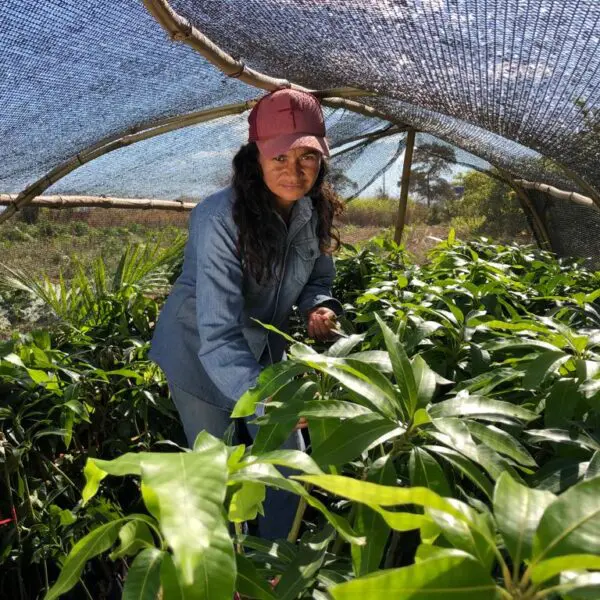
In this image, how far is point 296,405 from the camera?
78 centimetres

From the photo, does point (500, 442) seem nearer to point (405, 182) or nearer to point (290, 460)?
point (290, 460)

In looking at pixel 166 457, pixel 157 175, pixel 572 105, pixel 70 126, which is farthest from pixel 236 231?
pixel 157 175

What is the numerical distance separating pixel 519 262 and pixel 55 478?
7.36ft

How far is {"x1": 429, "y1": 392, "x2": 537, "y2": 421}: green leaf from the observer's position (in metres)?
0.73

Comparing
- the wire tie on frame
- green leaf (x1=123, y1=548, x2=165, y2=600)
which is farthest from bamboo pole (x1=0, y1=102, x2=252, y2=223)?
green leaf (x1=123, y1=548, x2=165, y2=600)

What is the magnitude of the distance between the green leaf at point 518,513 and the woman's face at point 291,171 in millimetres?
1358

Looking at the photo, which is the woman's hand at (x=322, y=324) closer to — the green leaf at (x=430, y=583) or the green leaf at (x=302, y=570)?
the green leaf at (x=302, y=570)

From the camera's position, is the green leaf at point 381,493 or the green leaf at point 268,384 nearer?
the green leaf at point 381,493

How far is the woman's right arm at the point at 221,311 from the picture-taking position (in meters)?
1.57

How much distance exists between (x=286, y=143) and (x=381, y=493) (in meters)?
1.38

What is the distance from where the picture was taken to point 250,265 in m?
1.73

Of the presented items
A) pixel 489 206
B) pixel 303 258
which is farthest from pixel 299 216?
pixel 489 206

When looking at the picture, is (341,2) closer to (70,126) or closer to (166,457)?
(70,126)

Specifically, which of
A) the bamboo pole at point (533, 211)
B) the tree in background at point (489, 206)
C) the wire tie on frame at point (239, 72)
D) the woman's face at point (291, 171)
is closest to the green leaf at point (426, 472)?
the woman's face at point (291, 171)
